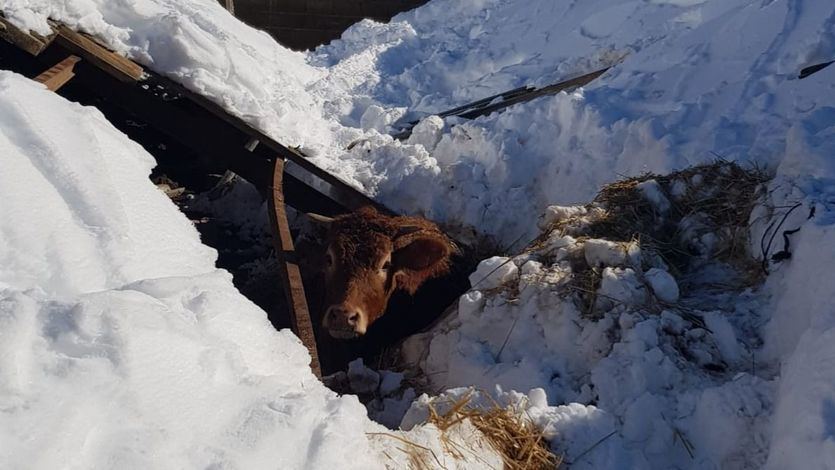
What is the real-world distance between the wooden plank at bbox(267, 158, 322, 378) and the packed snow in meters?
0.51

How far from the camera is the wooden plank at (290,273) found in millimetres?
4906

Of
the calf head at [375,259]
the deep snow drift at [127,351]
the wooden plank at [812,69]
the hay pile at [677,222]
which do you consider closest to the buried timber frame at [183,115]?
the calf head at [375,259]

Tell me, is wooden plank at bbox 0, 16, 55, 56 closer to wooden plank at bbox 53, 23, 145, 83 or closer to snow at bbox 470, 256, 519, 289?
wooden plank at bbox 53, 23, 145, 83

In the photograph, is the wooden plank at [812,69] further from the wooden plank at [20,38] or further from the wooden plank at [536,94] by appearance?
the wooden plank at [20,38]

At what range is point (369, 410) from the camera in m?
4.93

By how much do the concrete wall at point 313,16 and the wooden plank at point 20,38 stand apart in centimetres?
863

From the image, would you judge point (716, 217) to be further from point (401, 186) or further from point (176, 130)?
point (176, 130)

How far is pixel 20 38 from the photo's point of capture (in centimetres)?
550

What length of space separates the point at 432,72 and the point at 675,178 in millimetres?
5617

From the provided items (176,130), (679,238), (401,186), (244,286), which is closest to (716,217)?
(679,238)

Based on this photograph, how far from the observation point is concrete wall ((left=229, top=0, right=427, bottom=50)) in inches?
548

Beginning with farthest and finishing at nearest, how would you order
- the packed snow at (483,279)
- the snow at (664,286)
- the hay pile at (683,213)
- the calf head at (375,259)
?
the calf head at (375,259), the hay pile at (683,213), the snow at (664,286), the packed snow at (483,279)

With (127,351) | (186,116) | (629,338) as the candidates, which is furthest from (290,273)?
(127,351)

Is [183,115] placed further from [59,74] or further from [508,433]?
[508,433]
